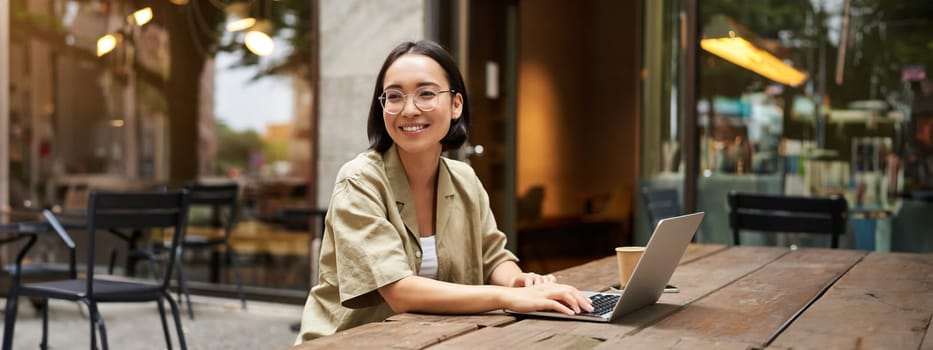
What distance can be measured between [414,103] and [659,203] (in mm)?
3513

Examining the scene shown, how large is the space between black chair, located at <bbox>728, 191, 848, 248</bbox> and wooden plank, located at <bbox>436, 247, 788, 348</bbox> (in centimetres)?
154

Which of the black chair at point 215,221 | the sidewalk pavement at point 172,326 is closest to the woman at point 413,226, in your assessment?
the sidewalk pavement at point 172,326

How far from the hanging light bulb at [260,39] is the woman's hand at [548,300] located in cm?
530

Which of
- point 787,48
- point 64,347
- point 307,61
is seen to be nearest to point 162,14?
point 307,61

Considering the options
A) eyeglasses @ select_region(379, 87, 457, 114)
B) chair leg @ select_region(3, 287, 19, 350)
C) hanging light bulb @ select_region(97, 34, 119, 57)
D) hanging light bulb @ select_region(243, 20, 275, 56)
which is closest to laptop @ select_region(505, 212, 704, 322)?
eyeglasses @ select_region(379, 87, 457, 114)

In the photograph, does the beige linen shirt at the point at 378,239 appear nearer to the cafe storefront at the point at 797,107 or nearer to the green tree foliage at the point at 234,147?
the cafe storefront at the point at 797,107

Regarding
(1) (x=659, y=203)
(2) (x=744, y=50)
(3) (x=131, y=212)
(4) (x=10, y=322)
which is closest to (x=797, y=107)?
(2) (x=744, y=50)

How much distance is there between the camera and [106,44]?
7215 mm

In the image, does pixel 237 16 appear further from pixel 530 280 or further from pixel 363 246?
pixel 363 246

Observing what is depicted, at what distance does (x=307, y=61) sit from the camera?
258 inches

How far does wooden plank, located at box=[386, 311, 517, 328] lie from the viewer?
165 centimetres

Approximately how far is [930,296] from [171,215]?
2869mm

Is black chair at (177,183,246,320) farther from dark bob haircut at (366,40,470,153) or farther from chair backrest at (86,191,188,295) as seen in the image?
dark bob haircut at (366,40,470,153)

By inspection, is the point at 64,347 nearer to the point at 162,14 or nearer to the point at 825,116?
the point at 162,14
